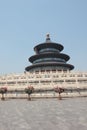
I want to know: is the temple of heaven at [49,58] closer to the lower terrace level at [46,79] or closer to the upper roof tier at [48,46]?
the upper roof tier at [48,46]

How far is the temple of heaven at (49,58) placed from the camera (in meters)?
63.5

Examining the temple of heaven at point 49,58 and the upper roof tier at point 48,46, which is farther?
the upper roof tier at point 48,46

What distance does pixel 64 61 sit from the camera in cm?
6806

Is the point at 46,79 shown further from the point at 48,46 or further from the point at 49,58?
the point at 48,46

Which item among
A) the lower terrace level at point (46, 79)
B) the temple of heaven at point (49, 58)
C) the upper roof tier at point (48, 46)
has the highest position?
the upper roof tier at point (48, 46)

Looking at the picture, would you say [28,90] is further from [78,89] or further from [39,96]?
[78,89]

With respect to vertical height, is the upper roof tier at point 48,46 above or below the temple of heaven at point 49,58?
above

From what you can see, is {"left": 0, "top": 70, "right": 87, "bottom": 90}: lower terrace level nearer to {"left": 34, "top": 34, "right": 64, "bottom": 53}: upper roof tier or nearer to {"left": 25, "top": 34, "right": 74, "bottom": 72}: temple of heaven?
{"left": 25, "top": 34, "right": 74, "bottom": 72}: temple of heaven

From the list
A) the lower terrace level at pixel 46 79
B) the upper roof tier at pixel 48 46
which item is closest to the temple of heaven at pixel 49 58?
the upper roof tier at pixel 48 46

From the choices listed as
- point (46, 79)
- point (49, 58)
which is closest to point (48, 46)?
point (49, 58)

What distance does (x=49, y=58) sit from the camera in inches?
2598

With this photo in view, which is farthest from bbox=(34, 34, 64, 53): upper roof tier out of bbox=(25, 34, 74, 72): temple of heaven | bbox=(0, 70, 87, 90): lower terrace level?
bbox=(0, 70, 87, 90): lower terrace level

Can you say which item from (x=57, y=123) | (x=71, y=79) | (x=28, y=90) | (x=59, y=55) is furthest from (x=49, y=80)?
(x=57, y=123)

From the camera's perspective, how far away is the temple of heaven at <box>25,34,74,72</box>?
208ft
